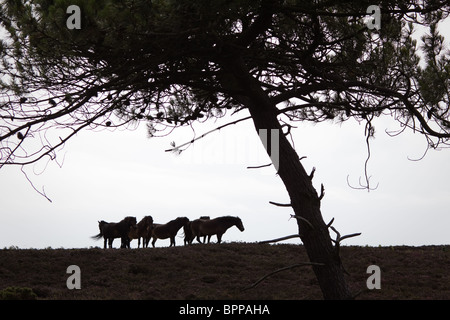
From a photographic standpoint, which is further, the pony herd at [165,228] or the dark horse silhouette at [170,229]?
the dark horse silhouette at [170,229]

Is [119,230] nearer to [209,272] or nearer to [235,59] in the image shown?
[209,272]

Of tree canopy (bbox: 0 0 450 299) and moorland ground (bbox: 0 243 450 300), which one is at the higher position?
tree canopy (bbox: 0 0 450 299)

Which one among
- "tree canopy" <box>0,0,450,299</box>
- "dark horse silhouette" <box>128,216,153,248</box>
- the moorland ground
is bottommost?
the moorland ground

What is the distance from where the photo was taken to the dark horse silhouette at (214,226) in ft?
59.2

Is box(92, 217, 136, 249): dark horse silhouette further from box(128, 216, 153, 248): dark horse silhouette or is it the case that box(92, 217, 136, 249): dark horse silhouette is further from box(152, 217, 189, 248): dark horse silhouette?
box(152, 217, 189, 248): dark horse silhouette

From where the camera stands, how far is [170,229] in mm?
18672

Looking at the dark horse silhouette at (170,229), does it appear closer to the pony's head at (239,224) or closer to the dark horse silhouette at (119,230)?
the dark horse silhouette at (119,230)

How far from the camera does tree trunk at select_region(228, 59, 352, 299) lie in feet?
26.2

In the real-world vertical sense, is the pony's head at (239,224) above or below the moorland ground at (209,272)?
above

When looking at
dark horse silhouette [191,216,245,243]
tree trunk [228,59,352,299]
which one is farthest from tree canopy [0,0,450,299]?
dark horse silhouette [191,216,245,243]

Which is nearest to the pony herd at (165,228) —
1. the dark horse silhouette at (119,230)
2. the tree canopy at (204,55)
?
the dark horse silhouette at (119,230)

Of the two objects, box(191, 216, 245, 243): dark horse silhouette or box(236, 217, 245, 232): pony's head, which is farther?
box(236, 217, 245, 232): pony's head
